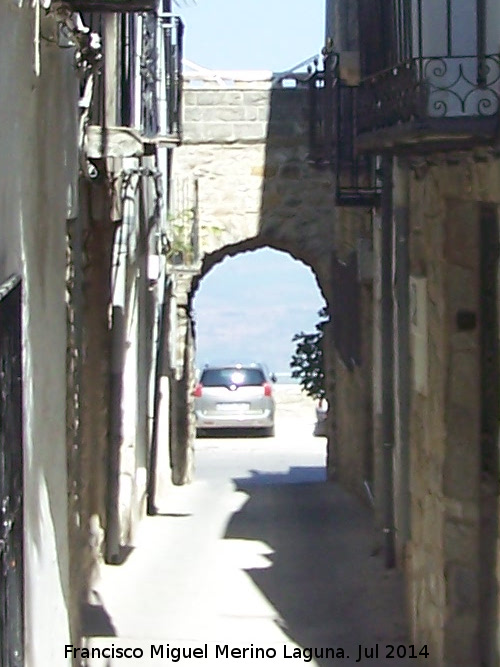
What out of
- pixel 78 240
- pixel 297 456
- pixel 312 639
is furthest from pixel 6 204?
pixel 297 456

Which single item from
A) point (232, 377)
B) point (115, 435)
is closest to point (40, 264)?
point (115, 435)

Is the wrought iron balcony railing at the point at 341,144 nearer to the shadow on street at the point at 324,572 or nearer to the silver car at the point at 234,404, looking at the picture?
the shadow on street at the point at 324,572

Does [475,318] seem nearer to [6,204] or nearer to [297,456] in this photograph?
[6,204]

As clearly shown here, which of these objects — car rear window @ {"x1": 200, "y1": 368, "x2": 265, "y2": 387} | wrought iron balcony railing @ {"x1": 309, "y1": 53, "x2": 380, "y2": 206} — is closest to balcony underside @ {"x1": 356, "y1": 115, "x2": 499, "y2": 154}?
wrought iron balcony railing @ {"x1": 309, "y1": 53, "x2": 380, "y2": 206}

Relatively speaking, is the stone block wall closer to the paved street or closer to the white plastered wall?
the paved street

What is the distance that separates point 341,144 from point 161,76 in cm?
275

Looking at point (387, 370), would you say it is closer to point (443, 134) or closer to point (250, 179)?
point (443, 134)

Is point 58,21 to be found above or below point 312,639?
above

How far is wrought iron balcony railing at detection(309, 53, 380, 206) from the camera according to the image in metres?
11.4

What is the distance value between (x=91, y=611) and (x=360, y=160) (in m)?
5.08

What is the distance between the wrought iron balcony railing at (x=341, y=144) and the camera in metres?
11.4

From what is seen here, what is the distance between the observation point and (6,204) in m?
4.59

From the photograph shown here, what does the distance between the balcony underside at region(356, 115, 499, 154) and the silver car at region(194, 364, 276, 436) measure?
15.1 m

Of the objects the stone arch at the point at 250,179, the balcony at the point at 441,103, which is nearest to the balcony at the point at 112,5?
the balcony at the point at 441,103
